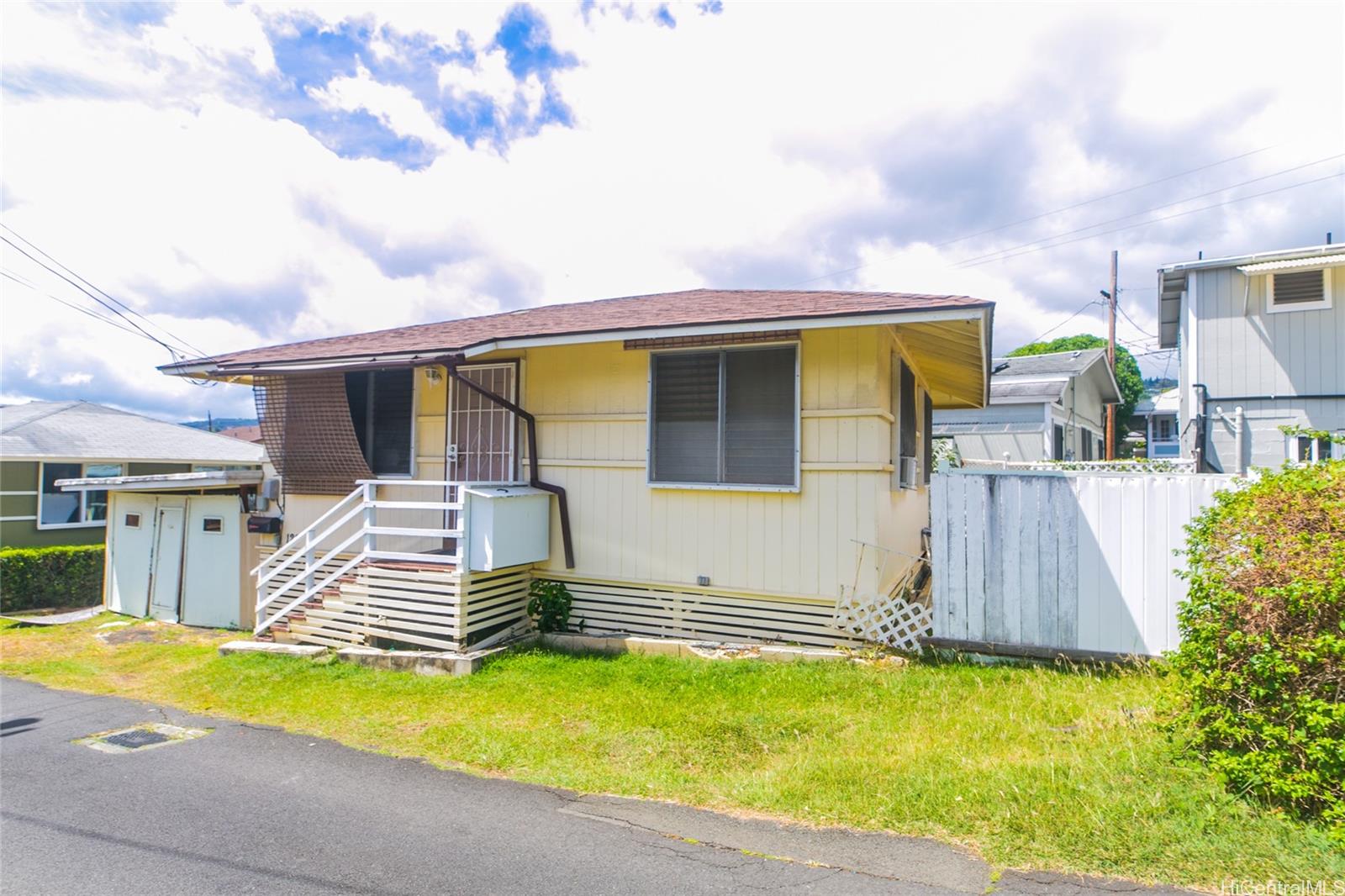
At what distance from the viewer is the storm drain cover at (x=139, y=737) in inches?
227

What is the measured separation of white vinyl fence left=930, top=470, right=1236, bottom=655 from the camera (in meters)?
6.26

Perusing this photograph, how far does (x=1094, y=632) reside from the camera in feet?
21.1

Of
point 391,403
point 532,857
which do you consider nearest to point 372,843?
point 532,857

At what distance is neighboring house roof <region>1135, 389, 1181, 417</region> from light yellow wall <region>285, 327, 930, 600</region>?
107 ft

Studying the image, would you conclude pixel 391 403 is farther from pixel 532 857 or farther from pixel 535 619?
pixel 532 857

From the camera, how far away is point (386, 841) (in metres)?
3.98

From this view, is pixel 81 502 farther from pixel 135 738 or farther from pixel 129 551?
pixel 135 738

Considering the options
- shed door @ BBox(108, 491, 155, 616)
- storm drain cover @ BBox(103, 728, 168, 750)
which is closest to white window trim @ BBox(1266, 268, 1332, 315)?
storm drain cover @ BBox(103, 728, 168, 750)

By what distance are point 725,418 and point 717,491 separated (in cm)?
81

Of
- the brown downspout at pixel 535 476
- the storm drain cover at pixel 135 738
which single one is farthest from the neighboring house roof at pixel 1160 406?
the storm drain cover at pixel 135 738

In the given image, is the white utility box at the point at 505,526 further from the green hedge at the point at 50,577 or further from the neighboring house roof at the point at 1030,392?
the neighboring house roof at the point at 1030,392

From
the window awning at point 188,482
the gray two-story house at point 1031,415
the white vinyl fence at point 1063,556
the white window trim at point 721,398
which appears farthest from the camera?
the gray two-story house at point 1031,415

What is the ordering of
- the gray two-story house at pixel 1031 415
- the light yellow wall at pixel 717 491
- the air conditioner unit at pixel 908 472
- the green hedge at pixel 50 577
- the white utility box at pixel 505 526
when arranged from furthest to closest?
the gray two-story house at pixel 1031 415 → the green hedge at pixel 50 577 → the air conditioner unit at pixel 908 472 → the white utility box at pixel 505 526 → the light yellow wall at pixel 717 491

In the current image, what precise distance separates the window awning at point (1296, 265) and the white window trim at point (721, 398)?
10681 millimetres
